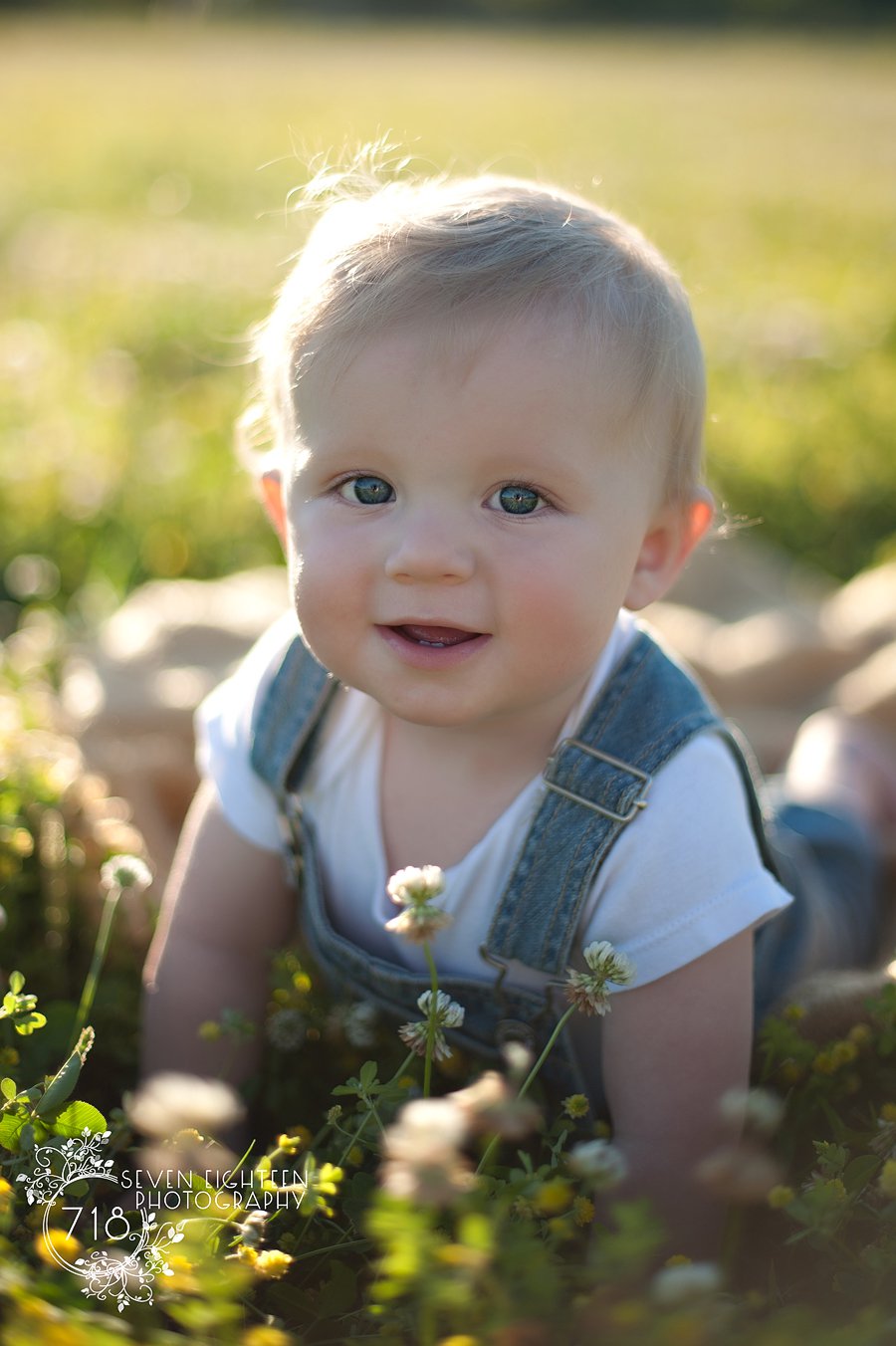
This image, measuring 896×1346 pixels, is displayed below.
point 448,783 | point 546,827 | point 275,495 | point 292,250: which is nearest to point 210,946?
point 448,783

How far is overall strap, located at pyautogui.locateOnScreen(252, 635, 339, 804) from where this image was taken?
81.0 inches

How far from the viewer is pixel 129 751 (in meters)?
2.87

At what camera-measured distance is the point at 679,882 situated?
179cm

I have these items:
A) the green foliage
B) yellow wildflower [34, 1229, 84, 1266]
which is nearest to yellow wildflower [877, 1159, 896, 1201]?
the green foliage

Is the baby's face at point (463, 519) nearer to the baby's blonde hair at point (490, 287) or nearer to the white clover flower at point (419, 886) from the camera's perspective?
the baby's blonde hair at point (490, 287)

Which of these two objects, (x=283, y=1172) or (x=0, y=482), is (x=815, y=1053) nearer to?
(x=283, y=1172)

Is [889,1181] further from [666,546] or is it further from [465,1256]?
[666,546]

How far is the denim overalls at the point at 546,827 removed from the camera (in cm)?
184

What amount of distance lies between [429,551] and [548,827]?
1.48ft

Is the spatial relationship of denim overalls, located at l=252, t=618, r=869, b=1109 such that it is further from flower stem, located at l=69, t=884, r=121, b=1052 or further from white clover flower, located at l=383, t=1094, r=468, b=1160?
white clover flower, located at l=383, t=1094, r=468, b=1160

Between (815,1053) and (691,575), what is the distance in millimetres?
2142

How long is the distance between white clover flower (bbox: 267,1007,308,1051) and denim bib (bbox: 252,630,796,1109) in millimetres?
108

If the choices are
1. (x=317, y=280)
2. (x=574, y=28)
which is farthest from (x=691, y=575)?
(x=574, y=28)

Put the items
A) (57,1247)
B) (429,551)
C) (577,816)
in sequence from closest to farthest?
(57,1247) < (429,551) < (577,816)
